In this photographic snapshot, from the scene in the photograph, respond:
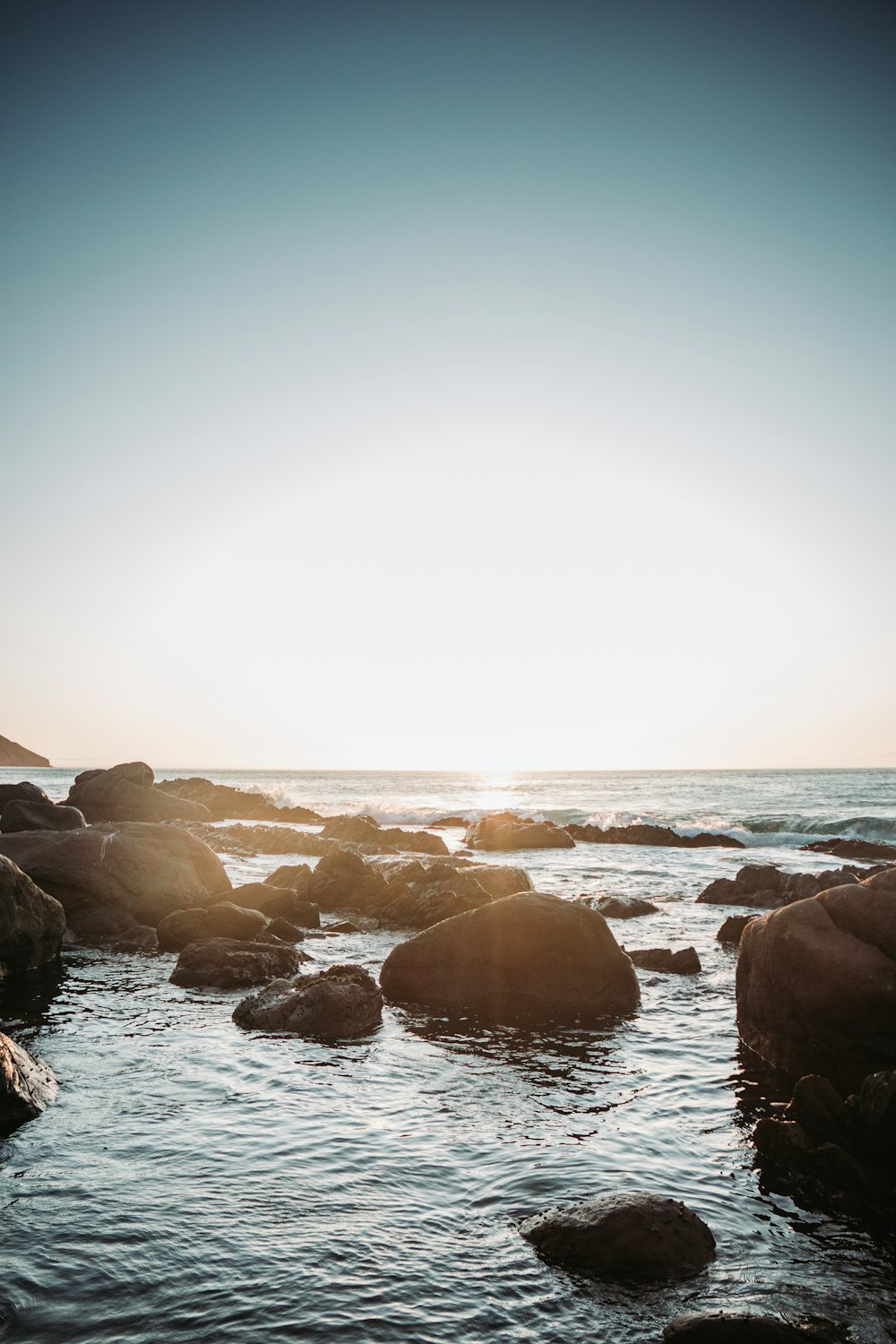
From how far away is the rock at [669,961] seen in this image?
15914 mm

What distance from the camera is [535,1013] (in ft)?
42.5

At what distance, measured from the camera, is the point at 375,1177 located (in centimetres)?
714

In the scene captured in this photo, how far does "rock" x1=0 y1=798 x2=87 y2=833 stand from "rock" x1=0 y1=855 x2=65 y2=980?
8565 mm

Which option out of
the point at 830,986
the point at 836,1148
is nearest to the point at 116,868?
the point at 830,986

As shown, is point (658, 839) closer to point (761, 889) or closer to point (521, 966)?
point (761, 889)

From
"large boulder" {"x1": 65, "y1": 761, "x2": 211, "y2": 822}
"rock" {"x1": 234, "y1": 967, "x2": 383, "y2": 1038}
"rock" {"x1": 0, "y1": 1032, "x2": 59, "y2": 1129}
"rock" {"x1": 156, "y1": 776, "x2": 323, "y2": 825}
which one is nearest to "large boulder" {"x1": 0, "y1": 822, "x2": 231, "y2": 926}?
"rock" {"x1": 234, "y1": 967, "x2": 383, "y2": 1038}

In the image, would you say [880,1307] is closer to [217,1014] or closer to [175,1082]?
[175,1082]

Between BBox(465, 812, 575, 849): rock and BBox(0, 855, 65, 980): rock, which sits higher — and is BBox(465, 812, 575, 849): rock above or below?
below

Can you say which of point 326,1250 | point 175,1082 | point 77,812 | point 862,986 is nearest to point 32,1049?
point 175,1082

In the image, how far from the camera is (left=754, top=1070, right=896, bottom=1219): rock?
7082 mm

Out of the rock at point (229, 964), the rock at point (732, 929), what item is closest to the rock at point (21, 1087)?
the rock at point (229, 964)

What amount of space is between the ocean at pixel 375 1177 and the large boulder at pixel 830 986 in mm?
684

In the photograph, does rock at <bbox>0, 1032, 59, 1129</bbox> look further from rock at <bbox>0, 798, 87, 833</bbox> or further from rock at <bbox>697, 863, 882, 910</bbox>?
rock at <bbox>697, 863, 882, 910</bbox>

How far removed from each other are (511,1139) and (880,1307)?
347 cm
